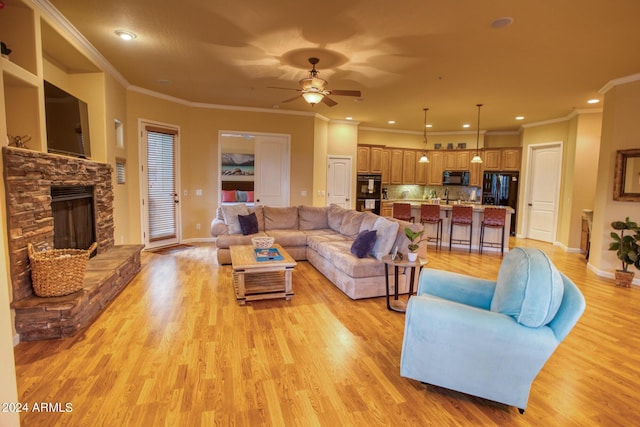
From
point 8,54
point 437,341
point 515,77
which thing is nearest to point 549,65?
point 515,77

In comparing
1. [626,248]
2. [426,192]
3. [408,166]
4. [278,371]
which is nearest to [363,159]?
[408,166]

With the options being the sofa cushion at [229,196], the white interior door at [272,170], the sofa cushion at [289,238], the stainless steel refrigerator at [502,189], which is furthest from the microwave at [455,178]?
the sofa cushion at [229,196]

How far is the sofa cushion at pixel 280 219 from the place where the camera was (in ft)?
19.7

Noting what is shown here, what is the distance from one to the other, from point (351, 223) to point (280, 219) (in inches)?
55.4

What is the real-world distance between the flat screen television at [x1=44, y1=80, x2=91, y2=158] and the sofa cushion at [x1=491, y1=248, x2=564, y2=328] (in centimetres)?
429

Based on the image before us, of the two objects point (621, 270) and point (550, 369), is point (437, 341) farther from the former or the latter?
point (621, 270)

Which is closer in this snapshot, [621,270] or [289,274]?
[289,274]

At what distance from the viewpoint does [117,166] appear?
5363 mm

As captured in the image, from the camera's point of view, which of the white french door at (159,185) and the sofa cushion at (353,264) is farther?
the white french door at (159,185)

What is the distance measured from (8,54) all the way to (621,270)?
7603 mm

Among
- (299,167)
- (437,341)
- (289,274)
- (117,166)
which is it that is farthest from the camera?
(299,167)

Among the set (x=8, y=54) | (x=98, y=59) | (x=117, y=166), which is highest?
(x=98, y=59)

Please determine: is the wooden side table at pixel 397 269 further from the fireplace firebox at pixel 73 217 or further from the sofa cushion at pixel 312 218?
the fireplace firebox at pixel 73 217

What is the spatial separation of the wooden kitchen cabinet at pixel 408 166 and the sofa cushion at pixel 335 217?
417cm
